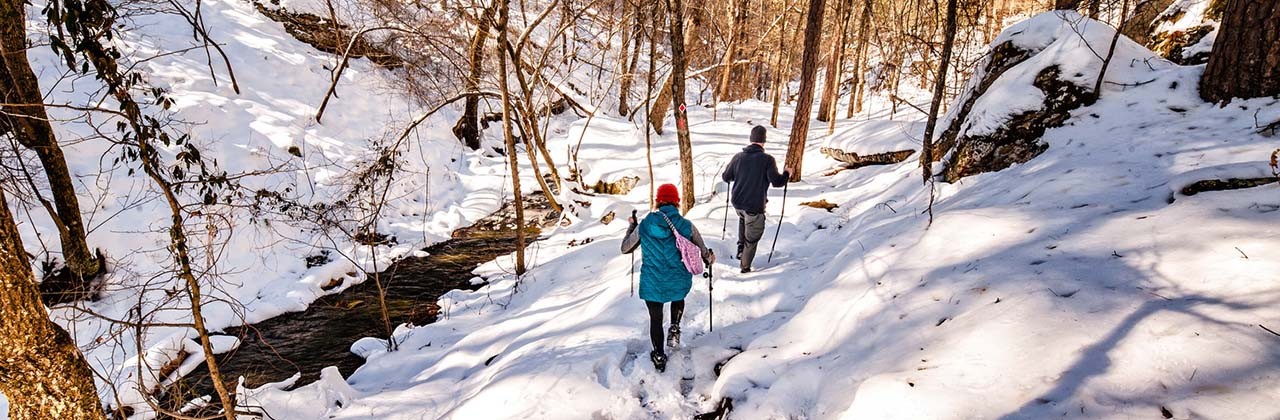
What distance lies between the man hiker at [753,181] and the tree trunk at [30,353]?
584 cm

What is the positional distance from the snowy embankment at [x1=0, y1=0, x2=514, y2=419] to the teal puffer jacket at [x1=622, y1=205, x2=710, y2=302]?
3369 mm

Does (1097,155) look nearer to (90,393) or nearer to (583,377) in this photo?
(583,377)

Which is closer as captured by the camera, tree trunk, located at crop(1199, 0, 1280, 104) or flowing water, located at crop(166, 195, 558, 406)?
tree trunk, located at crop(1199, 0, 1280, 104)

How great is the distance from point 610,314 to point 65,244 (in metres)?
9.17

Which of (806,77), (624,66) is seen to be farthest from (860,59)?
(806,77)

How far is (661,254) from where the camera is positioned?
464 cm

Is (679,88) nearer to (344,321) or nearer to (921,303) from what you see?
(921,303)

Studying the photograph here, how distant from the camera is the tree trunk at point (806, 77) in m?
10.6

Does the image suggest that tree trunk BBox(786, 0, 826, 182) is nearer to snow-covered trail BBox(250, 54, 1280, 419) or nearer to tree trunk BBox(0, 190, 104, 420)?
snow-covered trail BBox(250, 54, 1280, 419)

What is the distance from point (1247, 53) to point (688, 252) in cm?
609

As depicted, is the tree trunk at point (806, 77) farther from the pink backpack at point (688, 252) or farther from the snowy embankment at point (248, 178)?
the snowy embankment at point (248, 178)

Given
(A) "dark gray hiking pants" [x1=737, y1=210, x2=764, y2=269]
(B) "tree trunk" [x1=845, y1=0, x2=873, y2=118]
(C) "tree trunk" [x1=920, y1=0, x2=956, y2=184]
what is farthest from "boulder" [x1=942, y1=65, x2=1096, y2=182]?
(B) "tree trunk" [x1=845, y1=0, x2=873, y2=118]

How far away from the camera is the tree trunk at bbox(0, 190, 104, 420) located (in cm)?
297

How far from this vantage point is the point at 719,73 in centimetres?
2409
